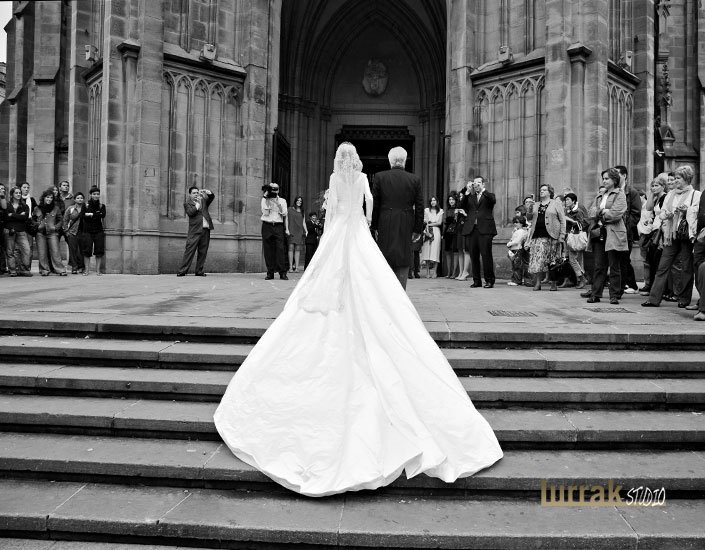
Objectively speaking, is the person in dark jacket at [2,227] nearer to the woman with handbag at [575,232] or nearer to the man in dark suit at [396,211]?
the man in dark suit at [396,211]

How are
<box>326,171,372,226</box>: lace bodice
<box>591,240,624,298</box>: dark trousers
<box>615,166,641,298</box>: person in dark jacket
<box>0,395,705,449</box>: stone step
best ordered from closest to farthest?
1. <box>0,395,705,449</box>: stone step
2. <box>326,171,372,226</box>: lace bodice
3. <box>591,240,624,298</box>: dark trousers
4. <box>615,166,641,298</box>: person in dark jacket

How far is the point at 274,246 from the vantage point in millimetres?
11320

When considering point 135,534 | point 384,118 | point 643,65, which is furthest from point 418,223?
point 384,118

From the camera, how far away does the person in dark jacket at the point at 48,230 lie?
12156 millimetres

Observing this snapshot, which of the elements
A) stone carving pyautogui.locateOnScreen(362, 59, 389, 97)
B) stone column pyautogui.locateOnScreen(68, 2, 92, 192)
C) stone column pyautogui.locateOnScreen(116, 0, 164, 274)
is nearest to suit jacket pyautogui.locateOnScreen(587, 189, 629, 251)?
stone column pyautogui.locateOnScreen(116, 0, 164, 274)

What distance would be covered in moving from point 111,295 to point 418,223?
13.9ft

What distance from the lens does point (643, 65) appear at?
46.3 ft

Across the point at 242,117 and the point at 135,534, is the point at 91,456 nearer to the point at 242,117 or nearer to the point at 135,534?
the point at 135,534

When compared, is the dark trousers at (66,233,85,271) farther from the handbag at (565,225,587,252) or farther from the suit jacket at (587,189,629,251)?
the suit jacket at (587,189,629,251)

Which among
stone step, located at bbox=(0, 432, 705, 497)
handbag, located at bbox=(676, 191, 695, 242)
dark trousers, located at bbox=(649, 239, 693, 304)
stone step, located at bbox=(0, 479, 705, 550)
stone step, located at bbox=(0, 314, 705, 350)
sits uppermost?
handbag, located at bbox=(676, 191, 695, 242)

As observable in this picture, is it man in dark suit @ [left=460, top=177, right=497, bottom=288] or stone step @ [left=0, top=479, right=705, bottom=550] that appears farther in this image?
man in dark suit @ [left=460, top=177, right=497, bottom=288]

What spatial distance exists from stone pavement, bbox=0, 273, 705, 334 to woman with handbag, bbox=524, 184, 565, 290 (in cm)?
58

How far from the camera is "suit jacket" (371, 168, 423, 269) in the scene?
6691 millimetres

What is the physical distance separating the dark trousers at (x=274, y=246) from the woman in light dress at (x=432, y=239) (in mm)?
4063
